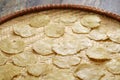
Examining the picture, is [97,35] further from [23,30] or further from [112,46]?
[23,30]

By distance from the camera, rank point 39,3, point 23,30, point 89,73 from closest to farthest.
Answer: point 89,73 < point 23,30 < point 39,3

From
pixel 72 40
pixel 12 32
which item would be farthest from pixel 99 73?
pixel 12 32

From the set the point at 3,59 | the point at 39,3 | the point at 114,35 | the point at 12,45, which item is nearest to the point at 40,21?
the point at 12,45

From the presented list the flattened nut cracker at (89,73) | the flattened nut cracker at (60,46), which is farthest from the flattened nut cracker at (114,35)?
the flattened nut cracker at (89,73)

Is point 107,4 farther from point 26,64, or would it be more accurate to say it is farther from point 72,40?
point 26,64

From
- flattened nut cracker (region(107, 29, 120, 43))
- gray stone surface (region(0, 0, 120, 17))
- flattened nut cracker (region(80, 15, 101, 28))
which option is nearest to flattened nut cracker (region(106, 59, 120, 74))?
flattened nut cracker (region(107, 29, 120, 43))
